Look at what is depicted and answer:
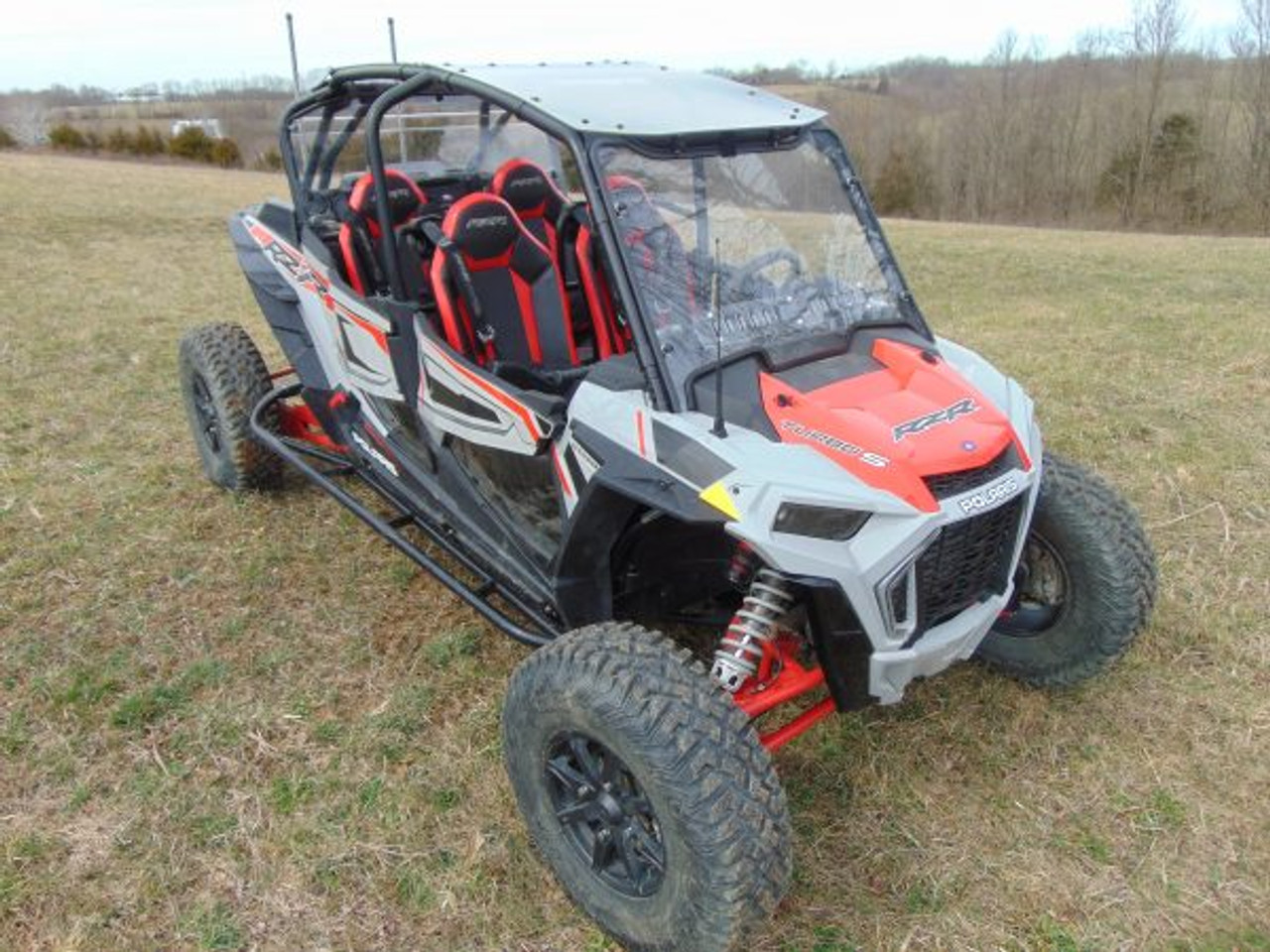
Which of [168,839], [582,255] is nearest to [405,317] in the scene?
[582,255]

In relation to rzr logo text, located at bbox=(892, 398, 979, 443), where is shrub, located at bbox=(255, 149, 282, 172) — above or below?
above

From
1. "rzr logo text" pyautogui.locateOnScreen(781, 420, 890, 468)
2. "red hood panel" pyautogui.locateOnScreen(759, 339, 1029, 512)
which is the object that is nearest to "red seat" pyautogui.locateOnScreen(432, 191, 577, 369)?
"red hood panel" pyautogui.locateOnScreen(759, 339, 1029, 512)

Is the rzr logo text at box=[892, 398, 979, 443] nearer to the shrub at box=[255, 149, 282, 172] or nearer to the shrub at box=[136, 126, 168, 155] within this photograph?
the shrub at box=[255, 149, 282, 172]

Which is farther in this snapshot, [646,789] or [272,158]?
[272,158]

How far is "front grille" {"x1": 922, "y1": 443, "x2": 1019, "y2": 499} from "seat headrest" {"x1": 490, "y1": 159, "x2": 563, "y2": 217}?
2221 mm

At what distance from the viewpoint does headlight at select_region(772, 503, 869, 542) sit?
2375mm

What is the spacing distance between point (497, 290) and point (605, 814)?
1.94 metres

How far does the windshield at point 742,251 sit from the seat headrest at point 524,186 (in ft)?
4.34

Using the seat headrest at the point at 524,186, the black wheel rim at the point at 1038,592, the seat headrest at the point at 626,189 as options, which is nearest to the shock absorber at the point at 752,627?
the black wheel rim at the point at 1038,592

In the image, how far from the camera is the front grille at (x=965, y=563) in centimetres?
253

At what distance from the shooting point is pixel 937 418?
262 centimetres

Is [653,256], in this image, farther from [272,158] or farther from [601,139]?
[272,158]

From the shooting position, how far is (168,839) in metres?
2.89

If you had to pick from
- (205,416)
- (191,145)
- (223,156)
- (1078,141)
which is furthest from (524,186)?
(1078,141)
